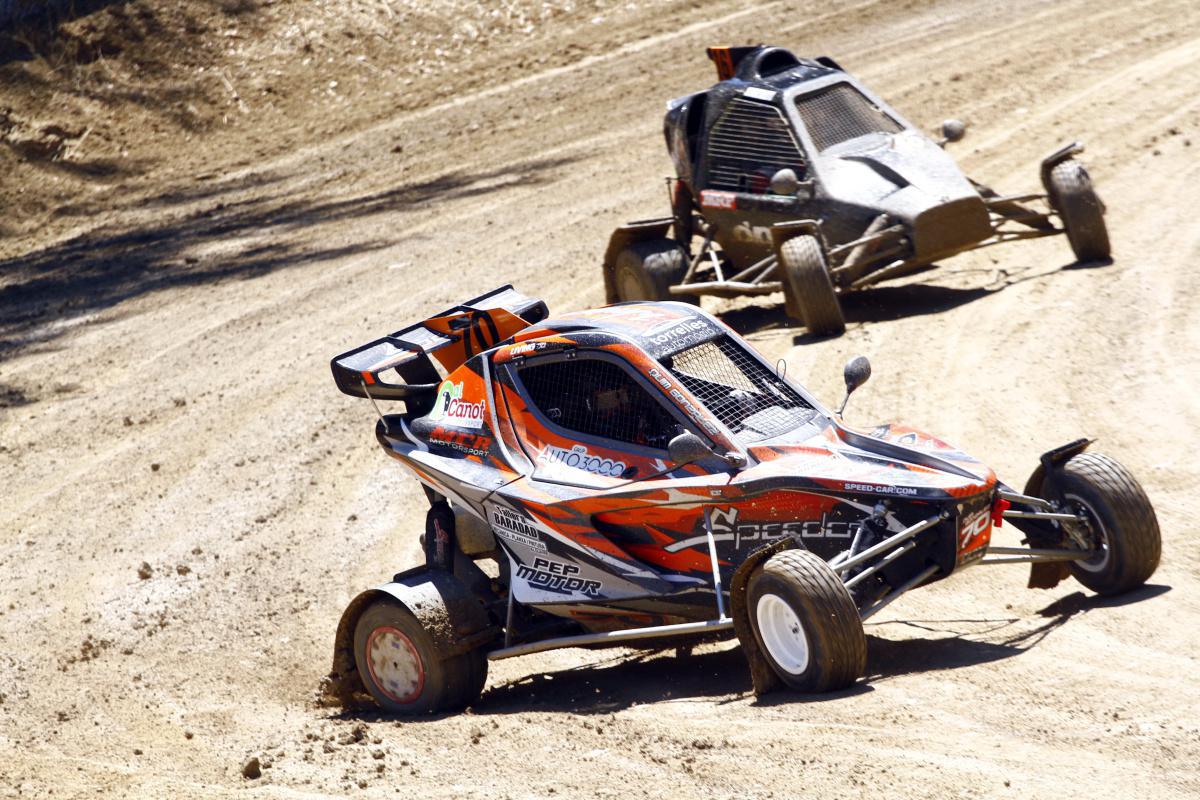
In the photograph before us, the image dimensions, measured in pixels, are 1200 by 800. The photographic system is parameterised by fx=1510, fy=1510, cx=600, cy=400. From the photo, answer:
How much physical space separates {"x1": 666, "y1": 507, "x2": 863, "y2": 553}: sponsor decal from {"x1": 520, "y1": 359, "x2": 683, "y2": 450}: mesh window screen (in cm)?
50

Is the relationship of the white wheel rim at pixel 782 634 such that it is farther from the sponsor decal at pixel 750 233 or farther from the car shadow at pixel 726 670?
the sponsor decal at pixel 750 233

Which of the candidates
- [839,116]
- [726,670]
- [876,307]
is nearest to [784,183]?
[839,116]

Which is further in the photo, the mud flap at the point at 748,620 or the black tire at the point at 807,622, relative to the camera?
the mud flap at the point at 748,620

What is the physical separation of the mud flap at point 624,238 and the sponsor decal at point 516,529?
6768 millimetres

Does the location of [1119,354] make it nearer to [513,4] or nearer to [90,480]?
[90,480]

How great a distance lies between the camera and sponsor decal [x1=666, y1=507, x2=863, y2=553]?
734 centimetres

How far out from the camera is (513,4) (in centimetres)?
2709

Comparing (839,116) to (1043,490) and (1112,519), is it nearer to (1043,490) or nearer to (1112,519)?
(1043,490)

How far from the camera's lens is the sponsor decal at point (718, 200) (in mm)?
14281

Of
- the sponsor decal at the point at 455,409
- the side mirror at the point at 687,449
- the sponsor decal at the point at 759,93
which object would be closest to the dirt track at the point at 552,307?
the side mirror at the point at 687,449

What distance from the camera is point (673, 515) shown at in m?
7.58

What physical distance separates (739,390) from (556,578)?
1401 millimetres

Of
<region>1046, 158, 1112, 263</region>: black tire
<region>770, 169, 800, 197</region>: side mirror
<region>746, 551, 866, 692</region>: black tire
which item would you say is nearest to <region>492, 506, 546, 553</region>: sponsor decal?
<region>746, 551, 866, 692</region>: black tire

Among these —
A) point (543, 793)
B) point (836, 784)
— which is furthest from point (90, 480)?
A: point (836, 784)
